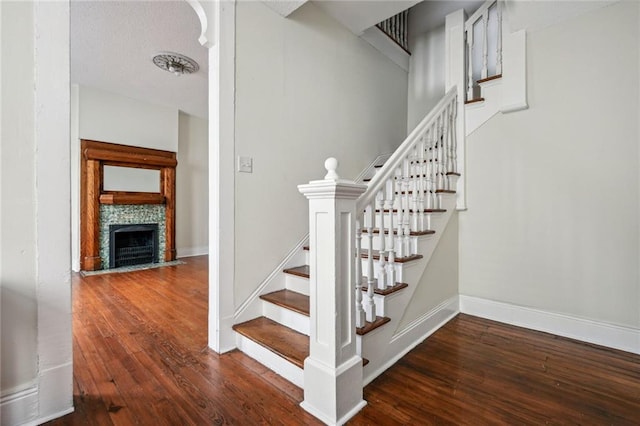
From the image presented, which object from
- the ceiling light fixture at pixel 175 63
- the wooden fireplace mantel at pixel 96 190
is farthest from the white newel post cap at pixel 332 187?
the wooden fireplace mantel at pixel 96 190

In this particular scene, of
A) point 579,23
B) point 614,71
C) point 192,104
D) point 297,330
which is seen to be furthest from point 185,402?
point 192,104

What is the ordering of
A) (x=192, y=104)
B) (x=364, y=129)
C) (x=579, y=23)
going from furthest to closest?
(x=192, y=104) → (x=364, y=129) → (x=579, y=23)

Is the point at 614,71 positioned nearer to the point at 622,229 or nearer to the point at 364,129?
the point at 622,229

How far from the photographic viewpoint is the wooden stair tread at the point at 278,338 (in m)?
1.56

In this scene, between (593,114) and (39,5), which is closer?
(39,5)

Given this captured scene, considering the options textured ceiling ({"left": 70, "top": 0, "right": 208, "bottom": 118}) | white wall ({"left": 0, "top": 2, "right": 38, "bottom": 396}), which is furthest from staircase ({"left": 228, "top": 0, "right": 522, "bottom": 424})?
textured ceiling ({"left": 70, "top": 0, "right": 208, "bottom": 118})

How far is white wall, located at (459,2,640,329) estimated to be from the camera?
1939mm

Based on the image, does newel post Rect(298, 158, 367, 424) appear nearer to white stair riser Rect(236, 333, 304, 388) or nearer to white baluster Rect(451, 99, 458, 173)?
white stair riser Rect(236, 333, 304, 388)

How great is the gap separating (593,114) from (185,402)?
315 cm

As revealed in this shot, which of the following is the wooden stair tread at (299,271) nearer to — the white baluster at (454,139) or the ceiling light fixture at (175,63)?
the white baluster at (454,139)

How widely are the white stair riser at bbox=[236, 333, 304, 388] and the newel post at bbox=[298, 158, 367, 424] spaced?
0.16 meters

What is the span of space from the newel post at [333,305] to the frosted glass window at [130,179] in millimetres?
4290

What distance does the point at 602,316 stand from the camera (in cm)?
201

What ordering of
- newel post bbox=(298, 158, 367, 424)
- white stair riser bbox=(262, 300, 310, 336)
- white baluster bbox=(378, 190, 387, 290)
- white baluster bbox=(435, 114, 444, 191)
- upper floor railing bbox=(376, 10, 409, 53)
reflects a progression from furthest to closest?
upper floor railing bbox=(376, 10, 409, 53), white baluster bbox=(435, 114, 444, 191), white stair riser bbox=(262, 300, 310, 336), white baluster bbox=(378, 190, 387, 290), newel post bbox=(298, 158, 367, 424)
